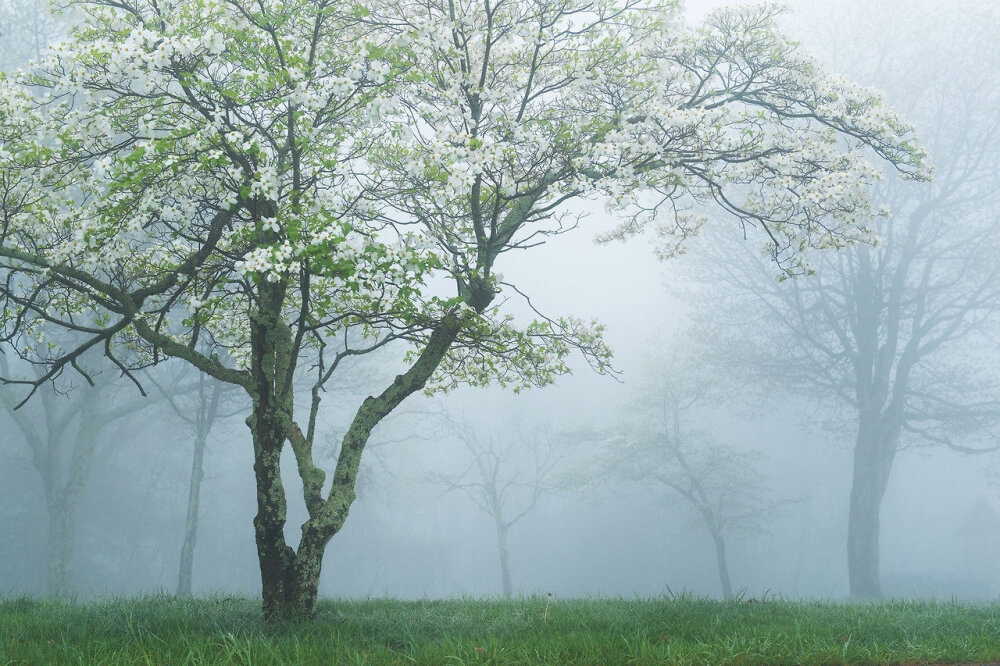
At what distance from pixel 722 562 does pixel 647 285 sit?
80578 millimetres

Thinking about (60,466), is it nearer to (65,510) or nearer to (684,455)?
(65,510)

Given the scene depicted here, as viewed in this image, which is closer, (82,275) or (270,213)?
(82,275)

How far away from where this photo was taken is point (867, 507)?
2336 centimetres

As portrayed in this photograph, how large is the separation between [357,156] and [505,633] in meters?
5.78

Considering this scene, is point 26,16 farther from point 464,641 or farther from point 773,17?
point 464,641

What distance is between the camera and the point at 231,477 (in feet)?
172

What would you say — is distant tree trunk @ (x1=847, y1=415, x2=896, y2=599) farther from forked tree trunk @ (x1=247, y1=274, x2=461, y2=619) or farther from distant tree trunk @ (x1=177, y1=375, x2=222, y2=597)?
distant tree trunk @ (x1=177, y1=375, x2=222, y2=597)

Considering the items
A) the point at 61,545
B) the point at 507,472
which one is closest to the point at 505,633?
the point at 61,545

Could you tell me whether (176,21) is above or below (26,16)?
below

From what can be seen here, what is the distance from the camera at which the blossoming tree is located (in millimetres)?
6949

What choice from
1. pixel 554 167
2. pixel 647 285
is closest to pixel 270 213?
pixel 554 167

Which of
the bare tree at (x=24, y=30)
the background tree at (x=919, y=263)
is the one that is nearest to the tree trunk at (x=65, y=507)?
the bare tree at (x=24, y=30)

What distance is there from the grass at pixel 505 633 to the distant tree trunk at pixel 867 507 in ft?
51.2

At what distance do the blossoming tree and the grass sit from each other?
1.15m
